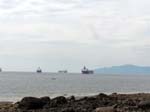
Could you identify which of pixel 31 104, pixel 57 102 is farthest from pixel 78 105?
pixel 31 104

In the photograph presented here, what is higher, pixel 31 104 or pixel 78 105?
pixel 31 104

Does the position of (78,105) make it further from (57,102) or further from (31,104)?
(31,104)

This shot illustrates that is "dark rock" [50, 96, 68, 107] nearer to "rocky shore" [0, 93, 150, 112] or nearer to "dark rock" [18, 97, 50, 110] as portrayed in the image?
"rocky shore" [0, 93, 150, 112]

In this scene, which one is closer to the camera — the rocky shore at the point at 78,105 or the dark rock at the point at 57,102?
the rocky shore at the point at 78,105

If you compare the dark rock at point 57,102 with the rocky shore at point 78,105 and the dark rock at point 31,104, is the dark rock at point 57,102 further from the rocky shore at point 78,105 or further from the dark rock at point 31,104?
the dark rock at point 31,104

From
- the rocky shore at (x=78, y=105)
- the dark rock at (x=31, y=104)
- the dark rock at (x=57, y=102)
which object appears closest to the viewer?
the rocky shore at (x=78, y=105)

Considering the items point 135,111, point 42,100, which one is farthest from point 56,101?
point 135,111

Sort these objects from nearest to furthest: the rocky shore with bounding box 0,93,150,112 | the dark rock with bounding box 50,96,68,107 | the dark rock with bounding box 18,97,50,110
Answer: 1. the rocky shore with bounding box 0,93,150,112
2. the dark rock with bounding box 18,97,50,110
3. the dark rock with bounding box 50,96,68,107

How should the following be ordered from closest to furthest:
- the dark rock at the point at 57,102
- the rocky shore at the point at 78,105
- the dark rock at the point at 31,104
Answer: the rocky shore at the point at 78,105, the dark rock at the point at 31,104, the dark rock at the point at 57,102

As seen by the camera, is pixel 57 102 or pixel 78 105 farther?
pixel 57 102

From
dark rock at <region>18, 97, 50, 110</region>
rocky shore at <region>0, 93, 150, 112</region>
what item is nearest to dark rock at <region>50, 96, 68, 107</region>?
rocky shore at <region>0, 93, 150, 112</region>

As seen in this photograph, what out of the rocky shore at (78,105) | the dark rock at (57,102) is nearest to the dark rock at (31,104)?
the rocky shore at (78,105)

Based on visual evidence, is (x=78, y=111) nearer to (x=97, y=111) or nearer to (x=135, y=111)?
(x=97, y=111)

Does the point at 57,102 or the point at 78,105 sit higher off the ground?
the point at 57,102
